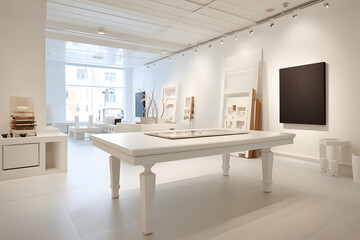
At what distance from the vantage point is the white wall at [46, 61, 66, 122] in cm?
1029

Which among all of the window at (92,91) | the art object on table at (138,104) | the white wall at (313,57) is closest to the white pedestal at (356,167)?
the white wall at (313,57)

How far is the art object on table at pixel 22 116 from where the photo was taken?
142 inches

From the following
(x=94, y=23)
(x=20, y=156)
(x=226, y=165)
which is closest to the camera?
(x=20, y=156)

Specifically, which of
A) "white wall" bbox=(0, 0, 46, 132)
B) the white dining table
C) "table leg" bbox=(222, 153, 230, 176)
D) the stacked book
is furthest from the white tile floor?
"white wall" bbox=(0, 0, 46, 132)

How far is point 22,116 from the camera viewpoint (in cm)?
370

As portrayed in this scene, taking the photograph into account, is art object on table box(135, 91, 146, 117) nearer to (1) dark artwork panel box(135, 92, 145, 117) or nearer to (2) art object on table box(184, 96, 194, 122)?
(1) dark artwork panel box(135, 92, 145, 117)

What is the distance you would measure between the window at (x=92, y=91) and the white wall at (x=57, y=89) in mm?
488

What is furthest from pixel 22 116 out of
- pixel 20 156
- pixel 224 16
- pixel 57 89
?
pixel 57 89

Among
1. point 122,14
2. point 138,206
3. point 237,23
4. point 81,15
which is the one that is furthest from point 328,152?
point 81,15

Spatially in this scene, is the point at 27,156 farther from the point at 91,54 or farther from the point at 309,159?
the point at 91,54

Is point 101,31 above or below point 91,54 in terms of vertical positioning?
below

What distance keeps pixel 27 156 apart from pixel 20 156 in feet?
0.29

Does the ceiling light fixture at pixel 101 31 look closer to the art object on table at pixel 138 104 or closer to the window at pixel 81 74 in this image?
the art object on table at pixel 138 104

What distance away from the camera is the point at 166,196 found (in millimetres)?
2764
